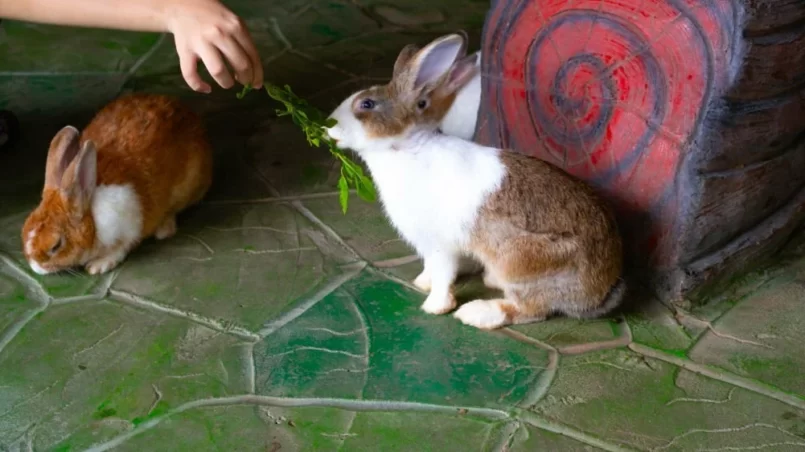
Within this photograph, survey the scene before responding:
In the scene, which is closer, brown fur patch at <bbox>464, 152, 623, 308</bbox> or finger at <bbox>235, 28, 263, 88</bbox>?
finger at <bbox>235, 28, 263, 88</bbox>

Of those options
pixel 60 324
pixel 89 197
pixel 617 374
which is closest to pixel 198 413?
pixel 60 324

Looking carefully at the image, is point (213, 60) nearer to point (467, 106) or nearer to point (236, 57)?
point (236, 57)

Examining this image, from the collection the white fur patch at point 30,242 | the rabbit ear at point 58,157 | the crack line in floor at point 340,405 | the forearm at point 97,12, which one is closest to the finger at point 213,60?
the forearm at point 97,12

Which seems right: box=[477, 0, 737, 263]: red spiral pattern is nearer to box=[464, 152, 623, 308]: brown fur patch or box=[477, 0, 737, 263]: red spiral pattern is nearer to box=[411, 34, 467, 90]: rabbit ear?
box=[464, 152, 623, 308]: brown fur patch

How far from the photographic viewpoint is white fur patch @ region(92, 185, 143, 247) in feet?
11.7

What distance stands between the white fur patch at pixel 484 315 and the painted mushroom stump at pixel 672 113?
2.03ft

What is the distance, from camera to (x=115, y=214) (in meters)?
3.58

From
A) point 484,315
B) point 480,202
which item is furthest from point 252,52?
point 484,315

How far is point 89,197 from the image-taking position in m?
3.53

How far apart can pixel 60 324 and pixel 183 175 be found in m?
0.90

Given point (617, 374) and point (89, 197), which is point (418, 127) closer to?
point (617, 374)

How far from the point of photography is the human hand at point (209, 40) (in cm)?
284

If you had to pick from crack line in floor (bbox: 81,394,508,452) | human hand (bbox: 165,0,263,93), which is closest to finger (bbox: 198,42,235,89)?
human hand (bbox: 165,0,263,93)

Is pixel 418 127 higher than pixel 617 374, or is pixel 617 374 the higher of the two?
pixel 418 127
